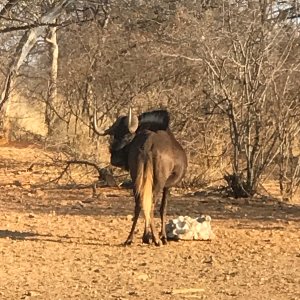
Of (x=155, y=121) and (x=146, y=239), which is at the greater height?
(x=155, y=121)

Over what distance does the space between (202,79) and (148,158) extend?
539 centimetres

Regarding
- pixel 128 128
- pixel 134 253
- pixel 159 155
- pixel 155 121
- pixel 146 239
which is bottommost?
pixel 134 253

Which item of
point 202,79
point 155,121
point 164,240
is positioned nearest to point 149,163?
point 155,121

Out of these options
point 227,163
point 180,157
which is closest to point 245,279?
point 180,157

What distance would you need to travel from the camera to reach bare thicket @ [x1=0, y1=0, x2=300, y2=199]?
13.5 metres

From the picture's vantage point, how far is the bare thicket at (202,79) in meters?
13.5

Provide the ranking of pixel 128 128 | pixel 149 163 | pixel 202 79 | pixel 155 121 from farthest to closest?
pixel 202 79, pixel 155 121, pixel 128 128, pixel 149 163

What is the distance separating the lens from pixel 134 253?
958 centimetres

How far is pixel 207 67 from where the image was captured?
558 inches

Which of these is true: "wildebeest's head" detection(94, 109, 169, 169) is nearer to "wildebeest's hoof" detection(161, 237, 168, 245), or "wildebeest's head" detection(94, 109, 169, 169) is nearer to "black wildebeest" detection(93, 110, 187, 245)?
"black wildebeest" detection(93, 110, 187, 245)

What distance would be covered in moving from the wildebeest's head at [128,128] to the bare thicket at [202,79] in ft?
5.89

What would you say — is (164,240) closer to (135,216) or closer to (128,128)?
(135,216)

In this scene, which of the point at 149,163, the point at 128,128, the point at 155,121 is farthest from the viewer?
the point at 155,121

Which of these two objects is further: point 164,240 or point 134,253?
point 164,240
